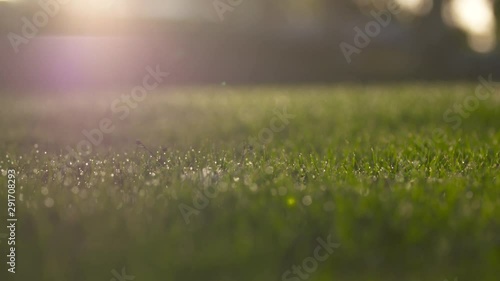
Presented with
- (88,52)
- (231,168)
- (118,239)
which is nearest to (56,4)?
(88,52)

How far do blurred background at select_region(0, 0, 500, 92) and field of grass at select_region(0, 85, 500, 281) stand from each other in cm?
940

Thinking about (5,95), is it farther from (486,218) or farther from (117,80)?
(486,218)

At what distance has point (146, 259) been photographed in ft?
6.77

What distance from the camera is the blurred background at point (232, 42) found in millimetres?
13828

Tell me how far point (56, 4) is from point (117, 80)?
2.25 m

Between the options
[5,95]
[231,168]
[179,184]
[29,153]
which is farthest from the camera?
[5,95]
